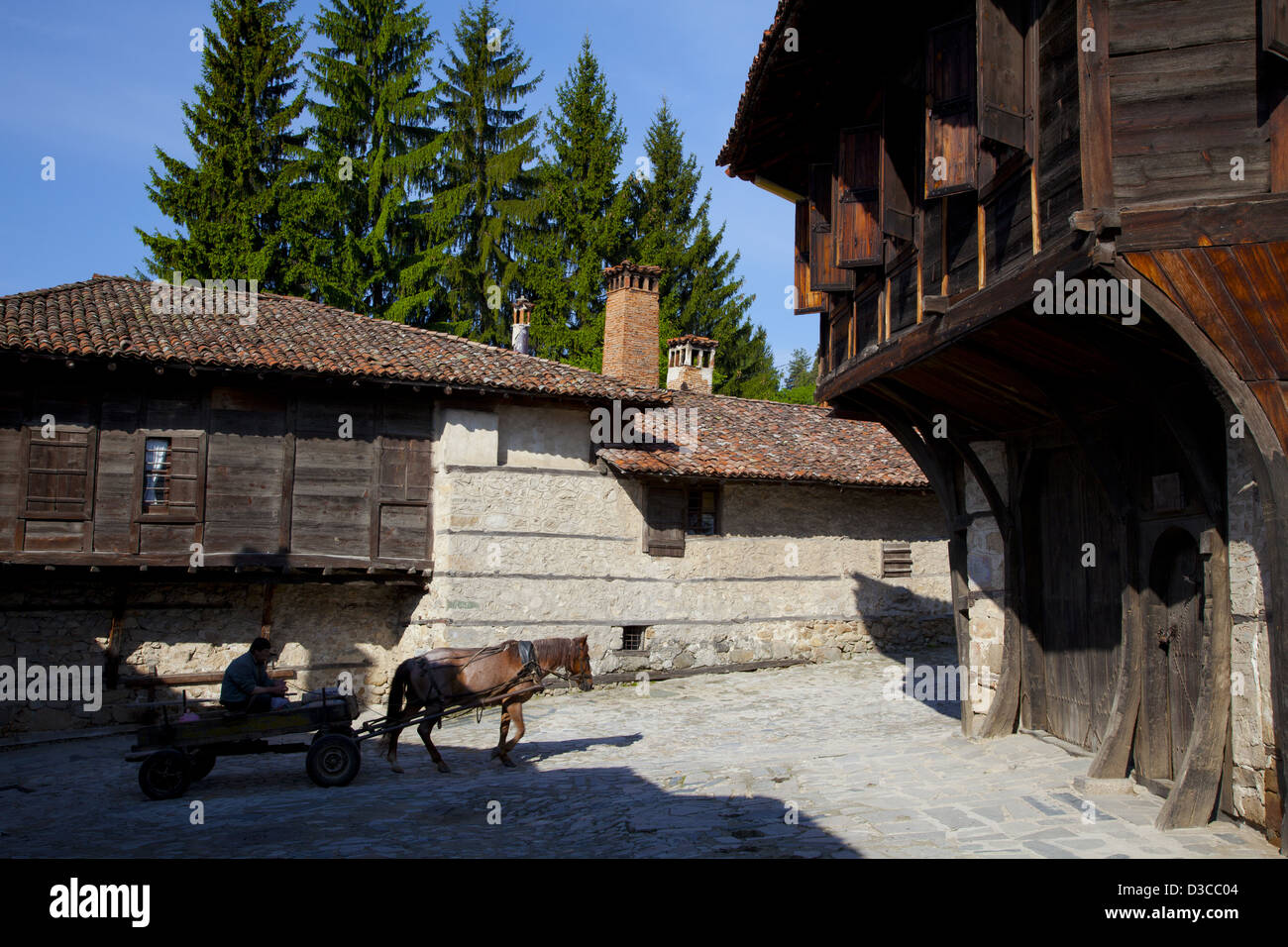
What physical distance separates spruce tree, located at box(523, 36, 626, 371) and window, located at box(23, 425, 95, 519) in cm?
1528

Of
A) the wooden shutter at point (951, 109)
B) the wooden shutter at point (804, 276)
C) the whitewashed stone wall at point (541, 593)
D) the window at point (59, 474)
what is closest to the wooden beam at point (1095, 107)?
the wooden shutter at point (951, 109)

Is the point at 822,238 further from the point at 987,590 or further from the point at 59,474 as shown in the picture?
the point at 59,474

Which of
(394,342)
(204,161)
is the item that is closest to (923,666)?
(394,342)

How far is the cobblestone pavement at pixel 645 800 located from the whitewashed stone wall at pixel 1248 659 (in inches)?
11.6

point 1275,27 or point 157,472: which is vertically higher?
point 1275,27

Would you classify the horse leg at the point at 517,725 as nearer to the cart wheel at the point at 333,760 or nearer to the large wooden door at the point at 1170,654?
the cart wheel at the point at 333,760

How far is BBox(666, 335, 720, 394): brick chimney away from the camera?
22.9m

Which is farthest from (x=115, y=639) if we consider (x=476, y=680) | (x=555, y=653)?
(x=555, y=653)

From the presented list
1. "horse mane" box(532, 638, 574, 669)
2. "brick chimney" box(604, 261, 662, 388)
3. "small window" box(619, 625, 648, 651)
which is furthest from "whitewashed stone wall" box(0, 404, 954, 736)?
"horse mane" box(532, 638, 574, 669)

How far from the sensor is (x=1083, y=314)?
239 inches

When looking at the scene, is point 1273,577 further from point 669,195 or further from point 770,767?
point 669,195

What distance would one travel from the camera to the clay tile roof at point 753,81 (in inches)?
327

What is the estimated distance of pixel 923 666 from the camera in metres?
16.5

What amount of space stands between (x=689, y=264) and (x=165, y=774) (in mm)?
25542
